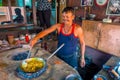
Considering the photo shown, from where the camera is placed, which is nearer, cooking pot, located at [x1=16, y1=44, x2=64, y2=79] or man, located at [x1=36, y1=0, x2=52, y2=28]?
cooking pot, located at [x1=16, y1=44, x2=64, y2=79]

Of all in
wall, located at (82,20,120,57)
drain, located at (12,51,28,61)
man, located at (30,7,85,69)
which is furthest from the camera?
wall, located at (82,20,120,57)

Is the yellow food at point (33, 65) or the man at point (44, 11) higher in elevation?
the man at point (44, 11)

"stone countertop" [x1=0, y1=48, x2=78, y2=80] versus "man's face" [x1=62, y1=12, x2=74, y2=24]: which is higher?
"man's face" [x1=62, y1=12, x2=74, y2=24]

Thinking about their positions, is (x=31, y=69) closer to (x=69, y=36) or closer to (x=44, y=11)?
(x=69, y=36)

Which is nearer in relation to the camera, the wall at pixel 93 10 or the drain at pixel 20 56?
the drain at pixel 20 56

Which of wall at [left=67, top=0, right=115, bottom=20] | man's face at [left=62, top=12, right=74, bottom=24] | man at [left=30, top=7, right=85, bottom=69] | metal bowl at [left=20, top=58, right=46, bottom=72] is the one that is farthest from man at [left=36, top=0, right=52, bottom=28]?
metal bowl at [left=20, top=58, right=46, bottom=72]

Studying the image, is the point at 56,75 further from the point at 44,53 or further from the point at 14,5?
the point at 14,5

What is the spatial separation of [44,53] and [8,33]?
1.05m

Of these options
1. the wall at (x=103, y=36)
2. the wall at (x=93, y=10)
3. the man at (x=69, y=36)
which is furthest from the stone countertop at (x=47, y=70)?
the wall at (x=93, y=10)

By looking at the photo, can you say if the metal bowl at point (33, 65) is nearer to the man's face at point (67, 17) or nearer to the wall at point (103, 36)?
the man's face at point (67, 17)

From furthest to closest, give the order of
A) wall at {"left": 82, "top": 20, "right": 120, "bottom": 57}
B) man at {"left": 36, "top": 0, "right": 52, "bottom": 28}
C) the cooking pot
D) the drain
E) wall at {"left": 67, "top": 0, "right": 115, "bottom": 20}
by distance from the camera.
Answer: man at {"left": 36, "top": 0, "right": 52, "bottom": 28} < wall at {"left": 67, "top": 0, "right": 115, "bottom": 20} < wall at {"left": 82, "top": 20, "right": 120, "bottom": 57} < the drain < the cooking pot

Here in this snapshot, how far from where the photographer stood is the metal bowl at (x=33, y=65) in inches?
43.3

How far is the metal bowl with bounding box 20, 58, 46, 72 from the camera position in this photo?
3.61ft

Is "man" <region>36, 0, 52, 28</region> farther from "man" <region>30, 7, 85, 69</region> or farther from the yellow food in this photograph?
the yellow food
